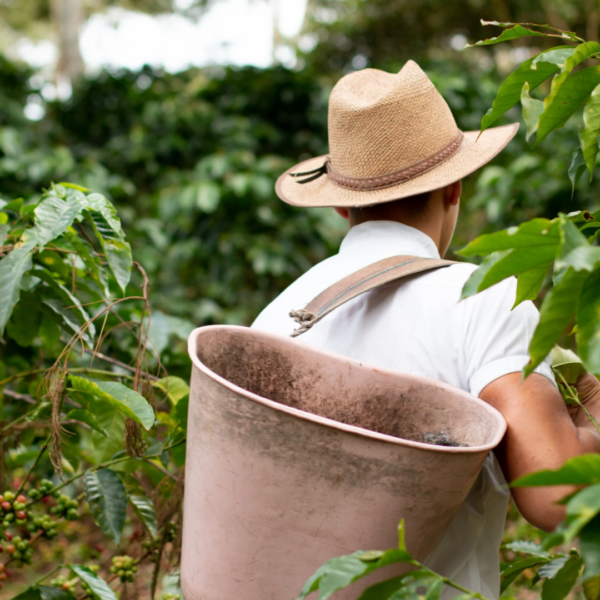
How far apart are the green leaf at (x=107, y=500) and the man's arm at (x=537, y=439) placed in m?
0.74

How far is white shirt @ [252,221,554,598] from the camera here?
0.88m

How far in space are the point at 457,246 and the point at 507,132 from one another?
258 centimetres

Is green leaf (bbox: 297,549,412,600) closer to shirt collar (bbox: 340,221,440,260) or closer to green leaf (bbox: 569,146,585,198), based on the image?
shirt collar (bbox: 340,221,440,260)

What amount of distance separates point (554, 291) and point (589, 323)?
0.14 ft

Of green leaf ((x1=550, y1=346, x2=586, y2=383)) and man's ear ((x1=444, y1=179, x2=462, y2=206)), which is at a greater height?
man's ear ((x1=444, y1=179, x2=462, y2=206))

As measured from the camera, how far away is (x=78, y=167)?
12.3ft

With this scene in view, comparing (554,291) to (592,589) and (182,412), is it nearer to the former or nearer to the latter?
(592,589)

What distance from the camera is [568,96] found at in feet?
2.68

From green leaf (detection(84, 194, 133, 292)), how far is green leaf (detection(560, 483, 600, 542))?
1.02m

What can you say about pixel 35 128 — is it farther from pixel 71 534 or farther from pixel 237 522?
pixel 237 522

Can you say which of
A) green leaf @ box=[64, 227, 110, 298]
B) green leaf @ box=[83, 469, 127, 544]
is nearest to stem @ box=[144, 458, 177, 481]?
green leaf @ box=[83, 469, 127, 544]

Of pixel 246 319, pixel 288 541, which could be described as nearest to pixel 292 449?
pixel 288 541

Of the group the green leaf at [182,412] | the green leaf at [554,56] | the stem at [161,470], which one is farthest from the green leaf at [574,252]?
the stem at [161,470]

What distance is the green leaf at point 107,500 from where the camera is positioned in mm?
1205
